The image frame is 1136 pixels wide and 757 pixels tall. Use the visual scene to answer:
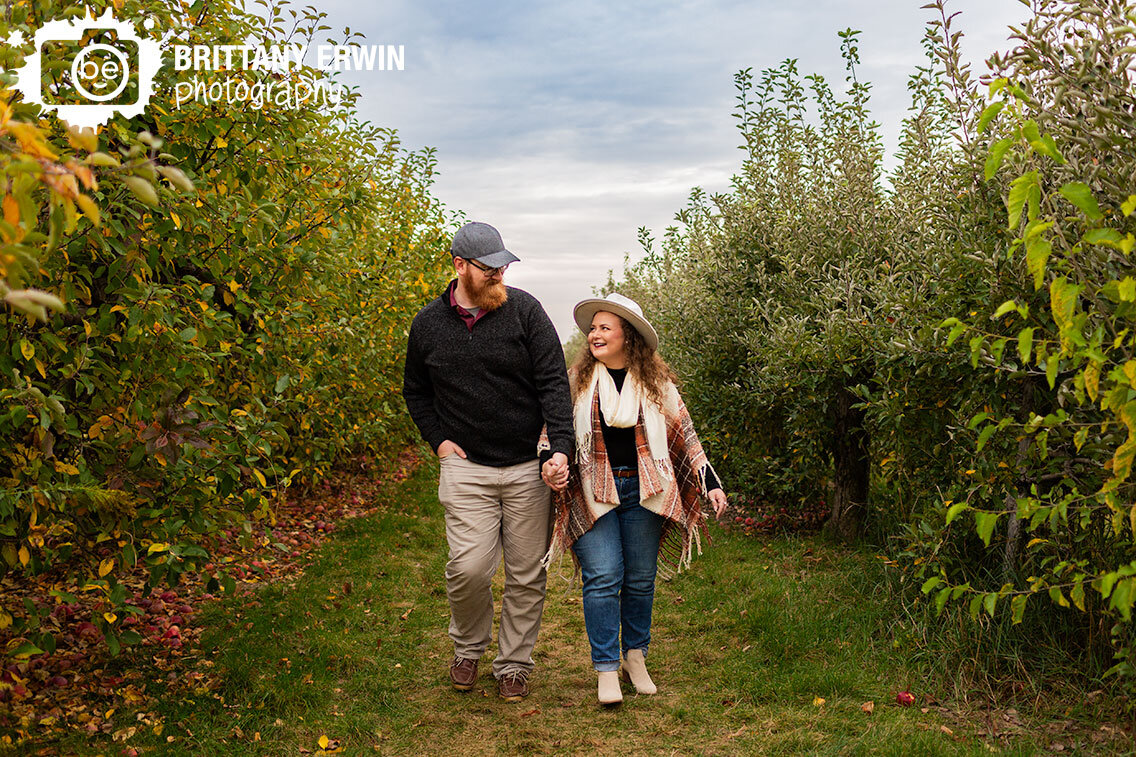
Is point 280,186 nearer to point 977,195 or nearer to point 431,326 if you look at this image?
point 431,326

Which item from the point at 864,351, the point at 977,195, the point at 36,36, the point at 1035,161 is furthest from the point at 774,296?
the point at 36,36

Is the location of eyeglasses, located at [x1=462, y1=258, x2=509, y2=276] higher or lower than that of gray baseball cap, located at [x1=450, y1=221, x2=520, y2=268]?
lower

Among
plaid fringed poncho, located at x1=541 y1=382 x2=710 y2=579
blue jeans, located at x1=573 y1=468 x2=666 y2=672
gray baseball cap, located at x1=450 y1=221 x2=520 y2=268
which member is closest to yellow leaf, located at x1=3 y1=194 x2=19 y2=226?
gray baseball cap, located at x1=450 y1=221 x2=520 y2=268

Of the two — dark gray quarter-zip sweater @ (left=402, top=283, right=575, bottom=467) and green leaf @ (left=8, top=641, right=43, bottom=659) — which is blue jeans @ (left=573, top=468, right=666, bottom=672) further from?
green leaf @ (left=8, top=641, right=43, bottom=659)

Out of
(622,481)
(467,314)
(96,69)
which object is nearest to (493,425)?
(467,314)

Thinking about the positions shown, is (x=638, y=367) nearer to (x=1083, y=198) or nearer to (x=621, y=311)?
(x=621, y=311)

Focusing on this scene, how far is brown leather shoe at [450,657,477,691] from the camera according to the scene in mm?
4930

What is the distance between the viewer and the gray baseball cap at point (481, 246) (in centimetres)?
455

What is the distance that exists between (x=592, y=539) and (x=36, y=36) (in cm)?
318

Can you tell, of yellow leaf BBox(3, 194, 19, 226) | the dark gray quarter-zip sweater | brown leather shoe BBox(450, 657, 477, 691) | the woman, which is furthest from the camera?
brown leather shoe BBox(450, 657, 477, 691)

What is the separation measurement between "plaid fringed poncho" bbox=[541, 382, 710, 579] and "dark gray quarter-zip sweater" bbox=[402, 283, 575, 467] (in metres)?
0.19

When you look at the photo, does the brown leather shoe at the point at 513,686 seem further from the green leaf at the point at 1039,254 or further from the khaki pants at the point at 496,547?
the green leaf at the point at 1039,254

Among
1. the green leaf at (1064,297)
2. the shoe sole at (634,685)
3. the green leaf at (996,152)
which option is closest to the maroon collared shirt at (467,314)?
the shoe sole at (634,685)

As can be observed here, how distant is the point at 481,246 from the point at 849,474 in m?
4.15
